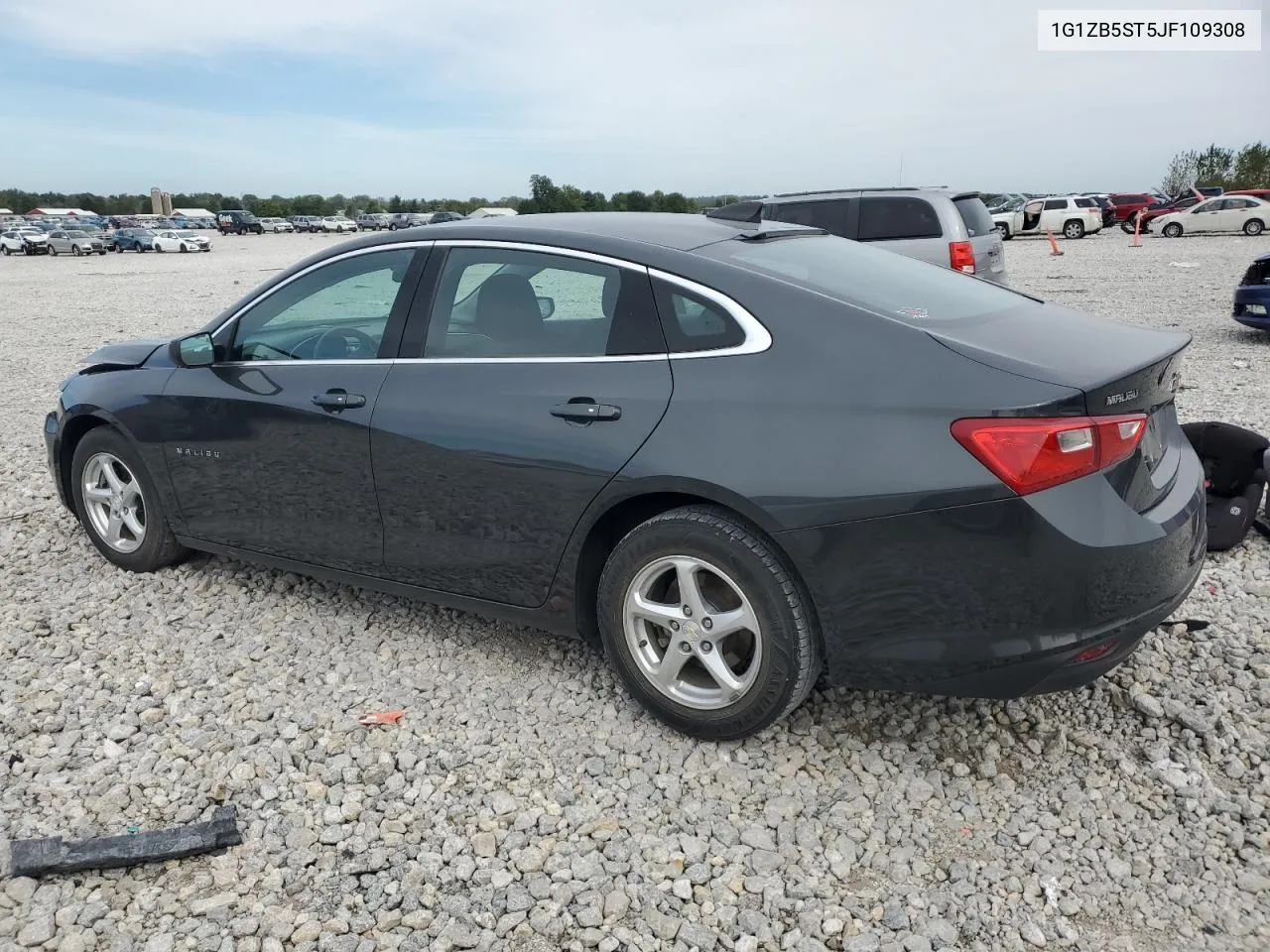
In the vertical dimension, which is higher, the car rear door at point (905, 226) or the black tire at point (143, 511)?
the car rear door at point (905, 226)

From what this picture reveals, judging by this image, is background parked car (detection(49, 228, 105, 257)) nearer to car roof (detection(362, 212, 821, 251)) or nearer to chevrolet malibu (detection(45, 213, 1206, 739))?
chevrolet malibu (detection(45, 213, 1206, 739))

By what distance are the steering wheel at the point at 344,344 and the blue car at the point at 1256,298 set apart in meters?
9.96

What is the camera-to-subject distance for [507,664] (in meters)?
3.83

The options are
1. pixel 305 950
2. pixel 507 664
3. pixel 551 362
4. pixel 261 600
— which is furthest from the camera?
pixel 261 600

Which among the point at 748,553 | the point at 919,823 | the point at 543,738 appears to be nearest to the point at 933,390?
the point at 748,553

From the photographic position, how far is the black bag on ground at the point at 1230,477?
4.53 metres

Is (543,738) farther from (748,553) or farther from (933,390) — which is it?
(933,390)

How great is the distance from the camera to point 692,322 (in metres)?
3.11

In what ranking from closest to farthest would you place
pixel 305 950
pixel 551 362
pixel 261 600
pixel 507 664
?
1. pixel 305 950
2. pixel 551 362
3. pixel 507 664
4. pixel 261 600

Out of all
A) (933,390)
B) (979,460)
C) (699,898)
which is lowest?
(699,898)

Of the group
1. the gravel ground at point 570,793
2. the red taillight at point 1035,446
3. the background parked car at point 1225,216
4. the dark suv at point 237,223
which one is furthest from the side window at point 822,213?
the dark suv at point 237,223

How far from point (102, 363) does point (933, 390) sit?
388cm

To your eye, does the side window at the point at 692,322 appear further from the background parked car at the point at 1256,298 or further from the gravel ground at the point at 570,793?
the background parked car at the point at 1256,298

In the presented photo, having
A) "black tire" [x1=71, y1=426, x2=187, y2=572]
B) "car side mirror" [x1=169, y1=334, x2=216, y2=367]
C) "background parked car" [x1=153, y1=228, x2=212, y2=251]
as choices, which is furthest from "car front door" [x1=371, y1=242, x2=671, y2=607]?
"background parked car" [x1=153, y1=228, x2=212, y2=251]
